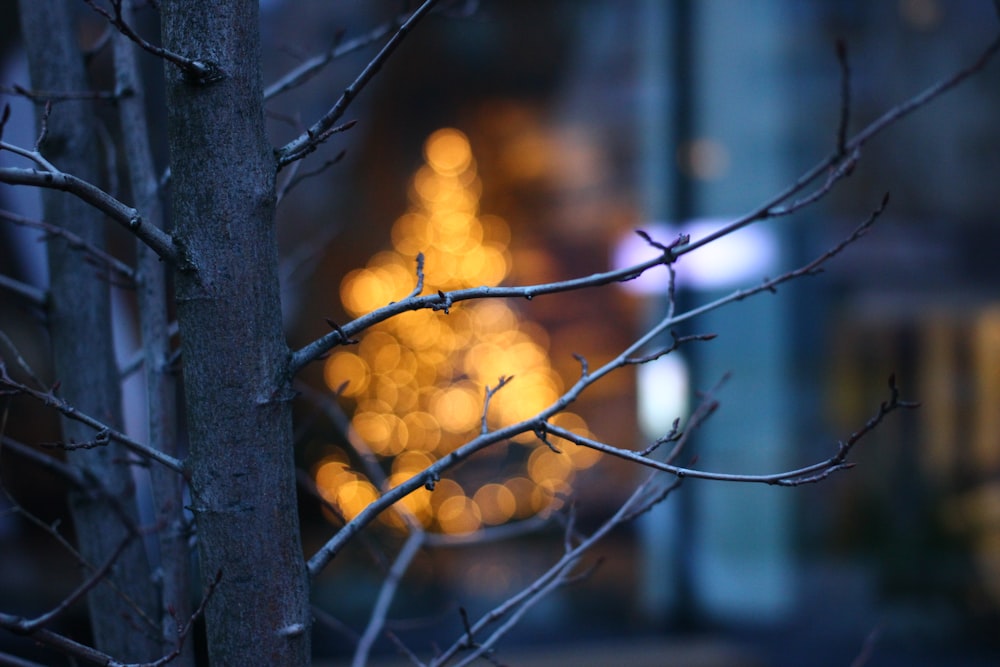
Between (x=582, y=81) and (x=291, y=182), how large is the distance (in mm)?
3781

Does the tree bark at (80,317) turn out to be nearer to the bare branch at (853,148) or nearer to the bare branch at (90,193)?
the bare branch at (90,193)

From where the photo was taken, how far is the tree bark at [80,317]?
155 centimetres

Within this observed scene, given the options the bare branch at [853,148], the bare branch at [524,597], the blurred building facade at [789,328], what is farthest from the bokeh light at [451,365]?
the bare branch at [853,148]

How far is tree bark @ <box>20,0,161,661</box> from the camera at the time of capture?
1.55 m

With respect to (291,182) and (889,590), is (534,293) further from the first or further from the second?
(889,590)

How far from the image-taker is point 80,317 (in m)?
1.58

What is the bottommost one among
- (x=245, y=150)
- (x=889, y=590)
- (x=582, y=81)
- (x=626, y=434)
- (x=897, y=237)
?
(x=889, y=590)

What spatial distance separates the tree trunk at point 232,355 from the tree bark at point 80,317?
1.61ft

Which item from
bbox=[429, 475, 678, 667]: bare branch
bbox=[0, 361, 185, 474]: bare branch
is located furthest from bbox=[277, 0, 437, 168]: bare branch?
bbox=[429, 475, 678, 667]: bare branch

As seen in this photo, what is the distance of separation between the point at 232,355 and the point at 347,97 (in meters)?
0.37

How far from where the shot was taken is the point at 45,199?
5.31 feet

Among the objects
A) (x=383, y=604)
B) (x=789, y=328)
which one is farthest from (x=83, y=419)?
(x=789, y=328)

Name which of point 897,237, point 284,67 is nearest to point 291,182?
point 284,67

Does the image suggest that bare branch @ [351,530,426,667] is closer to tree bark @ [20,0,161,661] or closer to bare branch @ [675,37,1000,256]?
tree bark @ [20,0,161,661]
